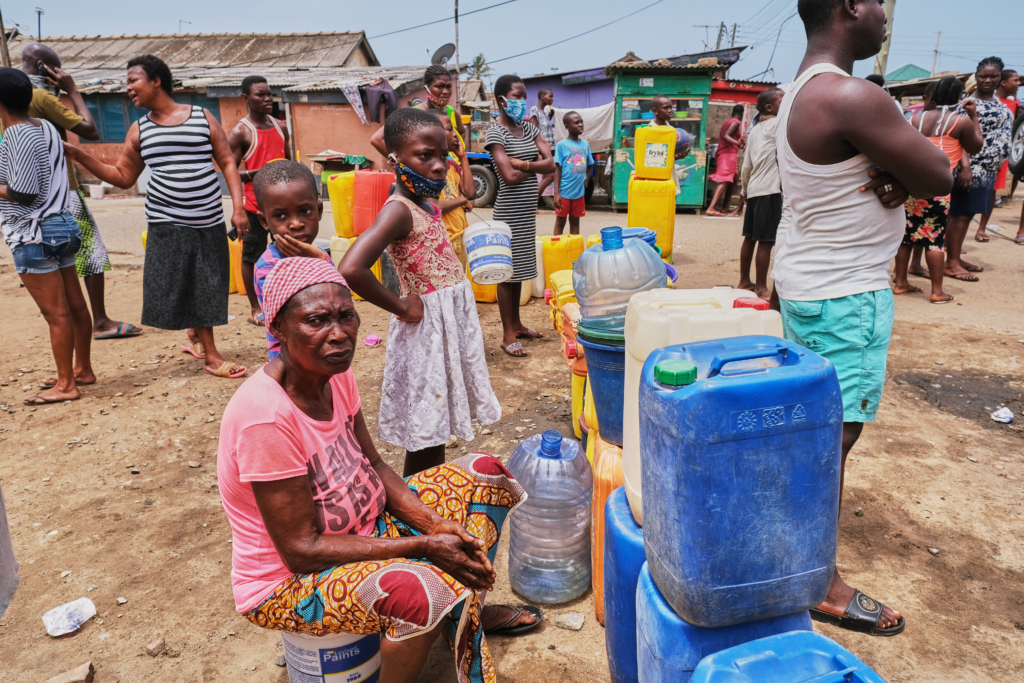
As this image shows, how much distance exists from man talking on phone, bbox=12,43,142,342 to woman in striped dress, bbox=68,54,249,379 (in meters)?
0.68

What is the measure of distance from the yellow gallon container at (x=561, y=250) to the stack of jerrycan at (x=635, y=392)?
14.4ft

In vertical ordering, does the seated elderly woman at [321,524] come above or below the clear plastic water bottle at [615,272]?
below

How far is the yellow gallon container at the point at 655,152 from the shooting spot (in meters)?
7.03

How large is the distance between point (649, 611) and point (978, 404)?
12.0 feet

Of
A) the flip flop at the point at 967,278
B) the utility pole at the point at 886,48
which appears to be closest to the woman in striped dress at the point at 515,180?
the flip flop at the point at 967,278

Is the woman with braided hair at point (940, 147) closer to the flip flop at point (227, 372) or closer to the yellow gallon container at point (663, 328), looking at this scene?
the yellow gallon container at point (663, 328)

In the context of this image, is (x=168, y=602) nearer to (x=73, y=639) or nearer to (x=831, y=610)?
(x=73, y=639)

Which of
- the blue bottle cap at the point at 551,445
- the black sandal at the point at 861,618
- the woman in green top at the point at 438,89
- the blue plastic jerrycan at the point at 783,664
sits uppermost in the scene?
the woman in green top at the point at 438,89

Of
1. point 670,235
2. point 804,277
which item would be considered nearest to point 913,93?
point 670,235

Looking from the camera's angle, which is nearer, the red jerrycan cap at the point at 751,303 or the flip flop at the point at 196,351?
the red jerrycan cap at the point at 751,303

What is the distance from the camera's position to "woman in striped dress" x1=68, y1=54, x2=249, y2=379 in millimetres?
4234

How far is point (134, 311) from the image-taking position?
6.55 metres

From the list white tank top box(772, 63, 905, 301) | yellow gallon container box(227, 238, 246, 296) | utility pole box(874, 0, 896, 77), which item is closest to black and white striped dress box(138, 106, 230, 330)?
yellow gallon container box(227, 238, 246, 296)

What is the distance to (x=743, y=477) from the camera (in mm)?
1415
